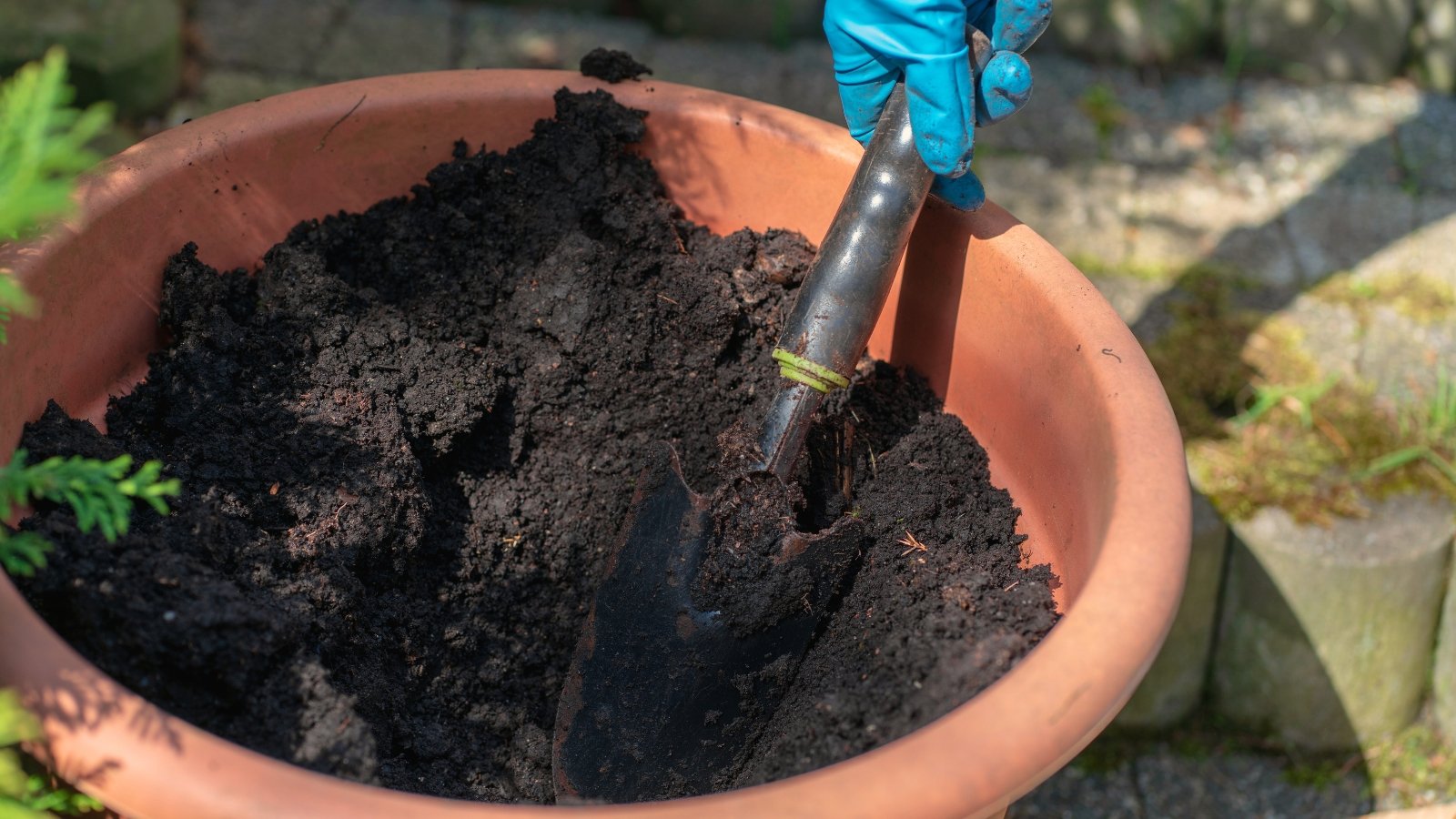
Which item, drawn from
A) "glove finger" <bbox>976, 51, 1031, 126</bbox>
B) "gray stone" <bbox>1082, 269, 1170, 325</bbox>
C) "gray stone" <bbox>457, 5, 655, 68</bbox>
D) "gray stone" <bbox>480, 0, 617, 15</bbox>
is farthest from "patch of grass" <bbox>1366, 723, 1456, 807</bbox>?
"gray stone" <bbox>480, 0, 617, 15</bbox>

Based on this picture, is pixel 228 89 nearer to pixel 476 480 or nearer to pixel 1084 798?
pixel 476 480

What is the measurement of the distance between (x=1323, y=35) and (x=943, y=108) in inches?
97.8

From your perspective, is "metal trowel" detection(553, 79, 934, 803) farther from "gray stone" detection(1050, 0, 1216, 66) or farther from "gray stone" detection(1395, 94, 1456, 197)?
"gray stone" detection(1395, 94, 1456, 197)

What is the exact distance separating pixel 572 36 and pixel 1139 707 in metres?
2.20

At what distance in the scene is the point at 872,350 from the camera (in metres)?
1.65

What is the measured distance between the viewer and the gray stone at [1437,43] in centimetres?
322

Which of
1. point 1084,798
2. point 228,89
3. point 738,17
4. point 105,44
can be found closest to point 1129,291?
point 1084,798

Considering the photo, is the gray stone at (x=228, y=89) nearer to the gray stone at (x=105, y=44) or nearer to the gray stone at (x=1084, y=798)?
the gray stone at (x=105, y=44)

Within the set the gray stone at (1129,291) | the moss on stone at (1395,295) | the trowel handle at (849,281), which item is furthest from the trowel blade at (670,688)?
the moss on stone at (1395,295)

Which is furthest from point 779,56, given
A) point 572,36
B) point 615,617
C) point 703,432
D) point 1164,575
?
point 1164,575

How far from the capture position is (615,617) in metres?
1.47

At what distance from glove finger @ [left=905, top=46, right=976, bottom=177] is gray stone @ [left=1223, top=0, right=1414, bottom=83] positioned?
2.33m

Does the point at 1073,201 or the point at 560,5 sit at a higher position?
the point at 560,5

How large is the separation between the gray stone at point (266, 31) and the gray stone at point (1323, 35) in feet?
8.26
